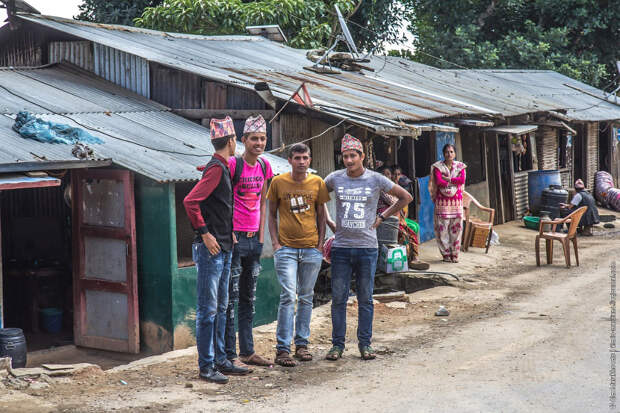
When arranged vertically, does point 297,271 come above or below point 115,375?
above

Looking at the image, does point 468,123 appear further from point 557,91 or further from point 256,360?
point 557,91

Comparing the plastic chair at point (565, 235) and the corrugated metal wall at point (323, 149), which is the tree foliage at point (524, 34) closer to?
the plastic chair at point (565, 235)

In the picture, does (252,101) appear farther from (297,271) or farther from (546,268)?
(546,268)

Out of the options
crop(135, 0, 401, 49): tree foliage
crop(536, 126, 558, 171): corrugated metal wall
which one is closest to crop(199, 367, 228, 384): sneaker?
crop(536, 126, 558, 171): corrugated metal wall

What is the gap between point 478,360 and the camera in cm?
727

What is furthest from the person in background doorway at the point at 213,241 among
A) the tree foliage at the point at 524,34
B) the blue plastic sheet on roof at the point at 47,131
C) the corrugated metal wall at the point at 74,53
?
the tree foliage at the point at 524,34

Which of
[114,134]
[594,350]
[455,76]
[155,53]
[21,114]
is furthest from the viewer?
[455,76]

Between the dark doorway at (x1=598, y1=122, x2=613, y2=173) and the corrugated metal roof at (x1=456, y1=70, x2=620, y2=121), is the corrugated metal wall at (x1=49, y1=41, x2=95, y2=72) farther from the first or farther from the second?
the dark doorway at (x1=598, y1=122, x2=613, y2=173)

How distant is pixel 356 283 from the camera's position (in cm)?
712

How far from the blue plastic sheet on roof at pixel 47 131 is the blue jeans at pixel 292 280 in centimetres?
300

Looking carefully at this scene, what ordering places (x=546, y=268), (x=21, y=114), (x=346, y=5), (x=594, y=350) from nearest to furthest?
1. (x=594, y=350)
2. (x=21, y=114)
3. (x=546, y=268)
4. (x=346, y=5)

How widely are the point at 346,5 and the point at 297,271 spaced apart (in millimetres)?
19406

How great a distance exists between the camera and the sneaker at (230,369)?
22.2ft

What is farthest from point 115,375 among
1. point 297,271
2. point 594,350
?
point 594,350
